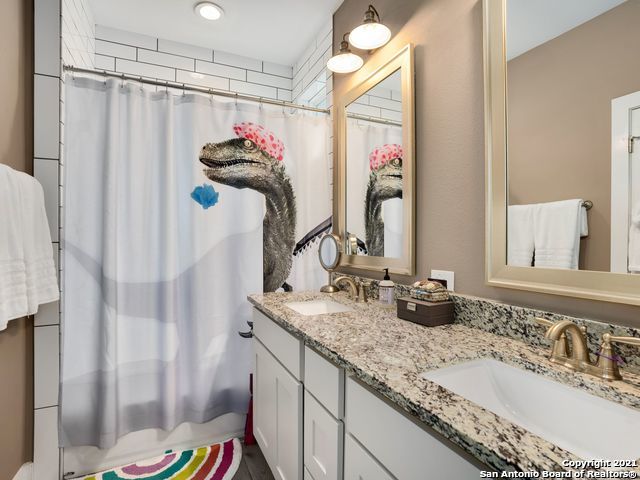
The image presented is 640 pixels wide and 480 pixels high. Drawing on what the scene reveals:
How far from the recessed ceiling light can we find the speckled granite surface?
203 cm

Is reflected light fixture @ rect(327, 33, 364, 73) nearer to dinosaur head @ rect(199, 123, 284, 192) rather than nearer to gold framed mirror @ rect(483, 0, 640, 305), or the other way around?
dinosaur head @ rect(199, 123, 284, 192)

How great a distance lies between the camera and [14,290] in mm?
1214

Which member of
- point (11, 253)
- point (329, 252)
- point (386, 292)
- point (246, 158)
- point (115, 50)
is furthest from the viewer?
point (115, 50)

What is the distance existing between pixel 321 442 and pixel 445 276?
732 millimetres

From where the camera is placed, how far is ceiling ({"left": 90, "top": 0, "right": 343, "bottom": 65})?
194 cm

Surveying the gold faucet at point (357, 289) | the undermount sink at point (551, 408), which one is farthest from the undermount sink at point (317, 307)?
the undermount sink at point (551, 408)

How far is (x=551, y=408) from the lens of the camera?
0.74 meters

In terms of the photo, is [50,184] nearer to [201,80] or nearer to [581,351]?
[201,80]

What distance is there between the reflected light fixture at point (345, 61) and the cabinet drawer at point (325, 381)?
1441 mm

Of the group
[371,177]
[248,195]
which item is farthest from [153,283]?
[371,177]

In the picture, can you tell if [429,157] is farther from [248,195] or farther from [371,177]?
[248,195]

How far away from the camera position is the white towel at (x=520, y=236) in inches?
39.6

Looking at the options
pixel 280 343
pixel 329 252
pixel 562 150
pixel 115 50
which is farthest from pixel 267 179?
pixel 562 150

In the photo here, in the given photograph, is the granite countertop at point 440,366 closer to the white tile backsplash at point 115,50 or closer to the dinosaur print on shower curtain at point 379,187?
the dinosaur print on shower curtain at point 379,187
